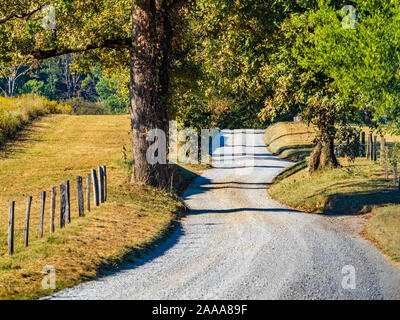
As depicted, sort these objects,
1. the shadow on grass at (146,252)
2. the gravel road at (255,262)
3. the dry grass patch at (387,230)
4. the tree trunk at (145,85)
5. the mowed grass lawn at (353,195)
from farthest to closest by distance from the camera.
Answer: the tree trunk at (145,85)
the mowed grass lawn at (353,195)
the dry grass patch at (387,230)
the shadow on grass at (146,252)
the gravel road at (255,262)

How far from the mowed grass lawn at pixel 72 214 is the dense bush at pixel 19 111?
112 cm

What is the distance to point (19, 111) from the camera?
43312mm

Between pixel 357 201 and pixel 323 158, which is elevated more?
pixel 323 158

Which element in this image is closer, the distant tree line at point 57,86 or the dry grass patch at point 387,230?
the dry grass patch at point 387,230

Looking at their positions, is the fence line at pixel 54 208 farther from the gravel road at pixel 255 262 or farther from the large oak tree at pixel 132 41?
the gravel road at pixel 255 262

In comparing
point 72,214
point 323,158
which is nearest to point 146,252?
point 72,214

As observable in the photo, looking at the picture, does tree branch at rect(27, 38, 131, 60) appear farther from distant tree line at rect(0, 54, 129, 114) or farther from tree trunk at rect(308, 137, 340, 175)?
distant tree line at rect(0, 54, 129, 114)

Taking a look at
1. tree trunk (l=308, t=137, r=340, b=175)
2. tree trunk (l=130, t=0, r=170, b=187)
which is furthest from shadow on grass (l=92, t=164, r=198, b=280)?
tree trunk (l=308, t=137, r=340, b=175)

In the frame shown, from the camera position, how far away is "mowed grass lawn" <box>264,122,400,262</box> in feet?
57.8

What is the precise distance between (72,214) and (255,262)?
8878 millimetres

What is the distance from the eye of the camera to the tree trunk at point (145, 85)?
2223 cm

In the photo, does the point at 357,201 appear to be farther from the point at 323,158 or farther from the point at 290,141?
the point at 290,141

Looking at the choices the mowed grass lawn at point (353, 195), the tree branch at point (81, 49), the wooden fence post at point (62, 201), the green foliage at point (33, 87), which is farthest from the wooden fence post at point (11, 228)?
the green foliage at point (33, 87)

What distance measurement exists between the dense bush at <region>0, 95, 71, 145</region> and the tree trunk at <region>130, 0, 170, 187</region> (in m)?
17.2
